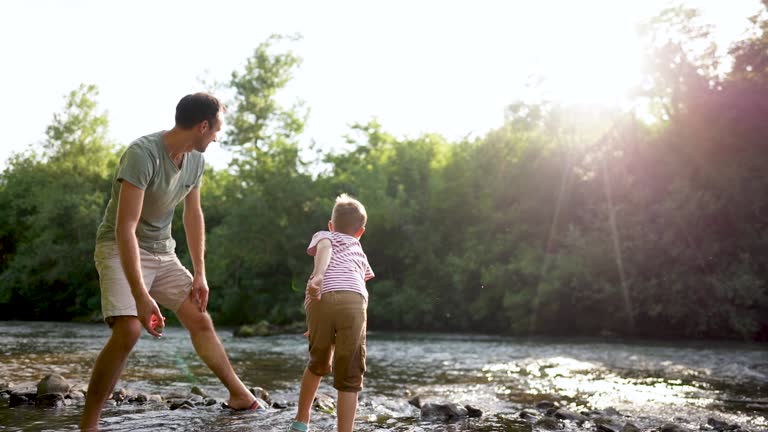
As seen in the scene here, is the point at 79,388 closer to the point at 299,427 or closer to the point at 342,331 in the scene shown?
the point at 299,427

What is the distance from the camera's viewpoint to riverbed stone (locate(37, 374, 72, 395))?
20.3 ft

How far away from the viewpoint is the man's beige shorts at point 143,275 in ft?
14.3

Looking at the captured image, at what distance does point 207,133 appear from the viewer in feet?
14.6

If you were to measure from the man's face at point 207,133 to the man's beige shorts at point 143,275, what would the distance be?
0.73 m

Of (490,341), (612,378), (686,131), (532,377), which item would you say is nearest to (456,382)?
(532,377)

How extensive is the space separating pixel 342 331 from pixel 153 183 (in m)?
1.36

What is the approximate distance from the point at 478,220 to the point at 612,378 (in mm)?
19390

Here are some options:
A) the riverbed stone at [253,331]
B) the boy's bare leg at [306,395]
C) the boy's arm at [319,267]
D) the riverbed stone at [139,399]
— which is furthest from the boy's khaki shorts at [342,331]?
the riverbed stone at [253,331]

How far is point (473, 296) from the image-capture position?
89.9 ft

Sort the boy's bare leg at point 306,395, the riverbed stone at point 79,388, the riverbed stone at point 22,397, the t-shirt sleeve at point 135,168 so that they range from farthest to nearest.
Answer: the riverbed stone at point 79,388, the riverbed stone at point 22,397, the boy's bare leg at point 306,395, the t-shirt sleeve at point 135,168

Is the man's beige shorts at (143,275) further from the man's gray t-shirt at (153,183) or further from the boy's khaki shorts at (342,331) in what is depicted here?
the boy's khaki shorts at (342,331)

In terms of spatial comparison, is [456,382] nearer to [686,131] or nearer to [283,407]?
[283,407]

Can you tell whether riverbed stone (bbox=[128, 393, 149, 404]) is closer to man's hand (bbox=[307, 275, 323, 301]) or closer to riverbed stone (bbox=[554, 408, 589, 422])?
man's hand (bbox=[307, 275, 323, 301])

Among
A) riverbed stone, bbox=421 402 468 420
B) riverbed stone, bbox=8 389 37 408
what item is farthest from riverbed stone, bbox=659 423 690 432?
riverbed stone, bbox=8 389 37 408
